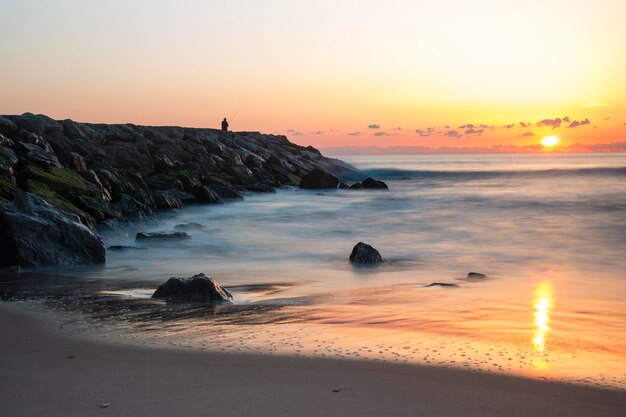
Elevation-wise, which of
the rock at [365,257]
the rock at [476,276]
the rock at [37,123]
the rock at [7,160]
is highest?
the rock at [37,123]

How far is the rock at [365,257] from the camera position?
1217 cm

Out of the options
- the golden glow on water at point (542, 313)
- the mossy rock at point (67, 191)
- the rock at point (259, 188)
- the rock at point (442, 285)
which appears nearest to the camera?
the golden glow on water at point (542, 313)

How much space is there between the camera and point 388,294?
8.95m

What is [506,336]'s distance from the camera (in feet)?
21.1

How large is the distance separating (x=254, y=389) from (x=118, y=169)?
66.5 feet

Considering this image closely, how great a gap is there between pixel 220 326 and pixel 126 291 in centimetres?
296

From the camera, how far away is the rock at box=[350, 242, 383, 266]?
12172 mm

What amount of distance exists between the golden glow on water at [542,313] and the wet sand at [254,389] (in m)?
1.46

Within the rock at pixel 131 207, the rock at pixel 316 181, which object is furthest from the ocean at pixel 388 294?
the rock at pixel 316 181

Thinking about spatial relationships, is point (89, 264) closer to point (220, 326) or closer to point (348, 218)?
point (220, 326)

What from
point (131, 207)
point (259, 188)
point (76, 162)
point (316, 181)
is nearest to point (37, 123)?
point (76, 162)

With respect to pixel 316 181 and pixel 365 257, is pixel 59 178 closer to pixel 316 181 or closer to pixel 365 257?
pixel 365 257

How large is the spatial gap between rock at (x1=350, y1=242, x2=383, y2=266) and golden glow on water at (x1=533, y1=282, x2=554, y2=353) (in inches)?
117

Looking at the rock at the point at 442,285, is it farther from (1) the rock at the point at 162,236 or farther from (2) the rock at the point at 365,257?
(1) the rock at the point at 162,236
